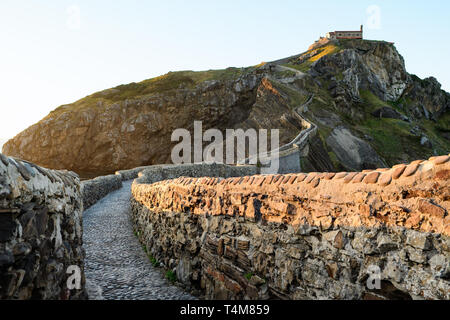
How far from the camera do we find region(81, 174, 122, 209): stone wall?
1761 centimetres

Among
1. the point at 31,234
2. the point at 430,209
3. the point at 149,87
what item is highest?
the point at 149,87

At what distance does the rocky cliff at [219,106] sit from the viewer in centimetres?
5825

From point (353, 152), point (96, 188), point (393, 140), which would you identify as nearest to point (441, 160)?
point (96, 188)

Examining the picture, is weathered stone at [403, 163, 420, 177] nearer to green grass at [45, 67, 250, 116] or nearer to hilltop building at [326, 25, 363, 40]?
green grass at [45, 67, 250, 116]

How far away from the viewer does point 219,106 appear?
7056cm

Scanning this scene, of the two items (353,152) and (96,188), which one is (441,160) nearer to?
(96,188)

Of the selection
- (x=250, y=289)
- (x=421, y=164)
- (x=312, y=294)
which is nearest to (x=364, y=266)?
(x=312, y=294)

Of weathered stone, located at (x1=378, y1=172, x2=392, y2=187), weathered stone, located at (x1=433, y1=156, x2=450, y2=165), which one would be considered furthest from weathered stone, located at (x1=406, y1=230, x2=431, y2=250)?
weathered stone, located at (x1=433, y1=156, x2=450, y2=165)

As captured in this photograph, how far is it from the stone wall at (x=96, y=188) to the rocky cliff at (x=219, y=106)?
33509 millimetres

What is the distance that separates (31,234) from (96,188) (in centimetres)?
1829

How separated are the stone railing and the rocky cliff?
1930 inches

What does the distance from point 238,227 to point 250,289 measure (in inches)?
39.5

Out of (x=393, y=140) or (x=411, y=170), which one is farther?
(x=393, y=140)

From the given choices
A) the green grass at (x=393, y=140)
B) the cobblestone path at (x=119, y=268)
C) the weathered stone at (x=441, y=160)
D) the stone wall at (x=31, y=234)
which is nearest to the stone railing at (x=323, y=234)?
the weathered stone at (x=441, y=160)
